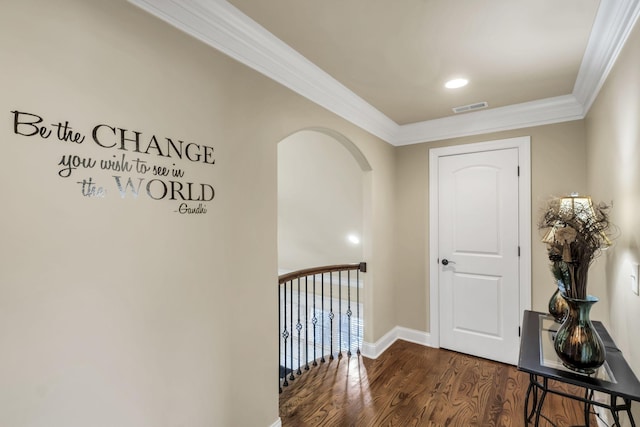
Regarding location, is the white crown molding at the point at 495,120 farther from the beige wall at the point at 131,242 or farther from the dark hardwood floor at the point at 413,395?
the dark hardwood floor at the point at 413,395

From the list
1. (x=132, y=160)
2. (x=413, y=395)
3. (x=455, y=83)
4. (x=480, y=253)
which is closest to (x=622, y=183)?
(x=455, y=83)

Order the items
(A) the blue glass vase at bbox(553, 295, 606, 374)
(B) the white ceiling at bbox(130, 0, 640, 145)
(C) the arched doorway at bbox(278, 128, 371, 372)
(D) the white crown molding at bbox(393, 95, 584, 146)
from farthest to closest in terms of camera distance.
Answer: (C) the arched doorway at bbox(278, 128, 371, 372) → (D) the white crown molding at bbox(393, 95, 584, 146) → (B) the white ceiling at bbox(130, 0, 640, 145) → (A) the blue glass vase at bbox(553, 295, 606, 374)

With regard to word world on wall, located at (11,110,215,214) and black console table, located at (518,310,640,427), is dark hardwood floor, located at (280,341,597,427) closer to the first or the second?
black console table, located at (518,310,640,427)

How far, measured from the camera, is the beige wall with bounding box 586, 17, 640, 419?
1.42 metres

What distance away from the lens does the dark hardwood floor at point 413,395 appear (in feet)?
7.11

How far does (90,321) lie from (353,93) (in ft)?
7.59

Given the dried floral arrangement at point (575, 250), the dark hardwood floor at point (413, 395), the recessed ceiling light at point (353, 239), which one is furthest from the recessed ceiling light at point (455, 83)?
the recessed ceiling light at point (353, 239)

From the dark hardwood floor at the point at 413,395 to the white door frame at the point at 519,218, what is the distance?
572mm

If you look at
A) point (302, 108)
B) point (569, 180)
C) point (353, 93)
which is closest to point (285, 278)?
point (302, 108)

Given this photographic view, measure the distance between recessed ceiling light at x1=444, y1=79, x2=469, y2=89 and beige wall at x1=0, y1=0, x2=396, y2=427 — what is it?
136cm

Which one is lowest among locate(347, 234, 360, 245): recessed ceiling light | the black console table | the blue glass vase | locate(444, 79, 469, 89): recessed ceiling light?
the black console table

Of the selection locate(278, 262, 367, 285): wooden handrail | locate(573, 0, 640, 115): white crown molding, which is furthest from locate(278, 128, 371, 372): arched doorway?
locate(573, 0, 640, 115): white crown molding

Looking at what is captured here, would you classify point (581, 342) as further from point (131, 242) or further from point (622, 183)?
point (131, 242)

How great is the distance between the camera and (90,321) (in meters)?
1.14
